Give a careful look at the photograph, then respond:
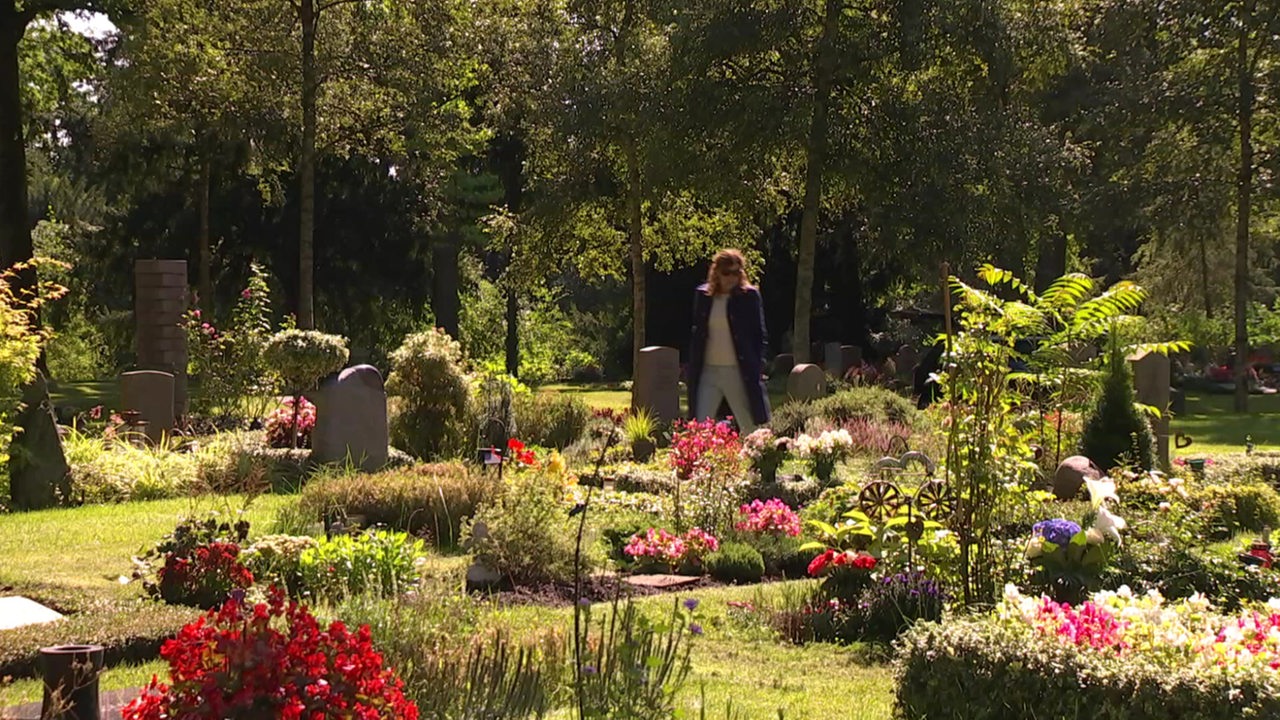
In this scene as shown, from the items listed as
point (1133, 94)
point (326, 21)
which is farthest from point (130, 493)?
point (1133, 94)

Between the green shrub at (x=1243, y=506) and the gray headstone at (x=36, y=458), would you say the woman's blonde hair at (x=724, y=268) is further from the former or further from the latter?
the gray headstone at (x=36, y=458)

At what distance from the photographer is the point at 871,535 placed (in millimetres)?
8305

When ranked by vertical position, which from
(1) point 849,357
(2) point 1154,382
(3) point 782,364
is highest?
(1) point 849,357

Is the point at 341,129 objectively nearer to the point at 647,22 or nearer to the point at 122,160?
the point at 647,22

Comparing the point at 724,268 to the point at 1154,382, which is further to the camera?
the point at 1154,382

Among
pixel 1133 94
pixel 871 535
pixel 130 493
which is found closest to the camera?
pixel 871 535

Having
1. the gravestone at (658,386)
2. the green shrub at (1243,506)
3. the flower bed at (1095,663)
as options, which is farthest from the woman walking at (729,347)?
the flower bed at (1095,663)

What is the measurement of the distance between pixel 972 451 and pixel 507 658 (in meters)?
3.17

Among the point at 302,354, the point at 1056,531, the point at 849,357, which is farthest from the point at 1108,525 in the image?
the point at 849,357

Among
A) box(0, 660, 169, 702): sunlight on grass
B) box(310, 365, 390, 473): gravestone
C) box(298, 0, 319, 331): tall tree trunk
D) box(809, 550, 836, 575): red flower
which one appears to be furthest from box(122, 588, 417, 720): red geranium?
box(298, 0, 319, 331): tall tree trunk

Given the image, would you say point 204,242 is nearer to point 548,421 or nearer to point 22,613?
point 548,421

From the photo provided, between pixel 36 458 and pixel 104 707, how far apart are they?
790cm

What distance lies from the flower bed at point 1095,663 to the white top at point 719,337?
8141mm

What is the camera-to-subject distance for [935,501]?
26.5 ft
